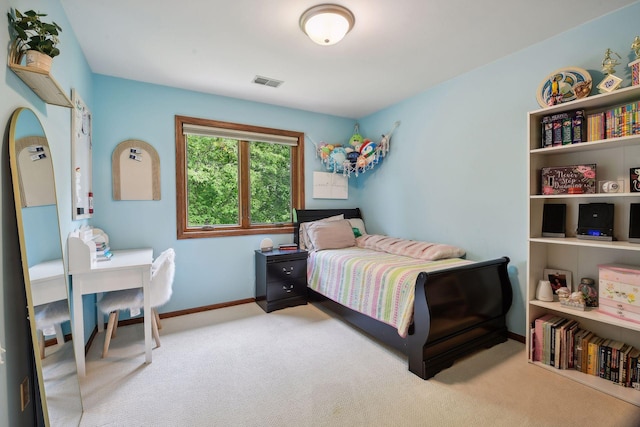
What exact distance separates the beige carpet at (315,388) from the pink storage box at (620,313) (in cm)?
51

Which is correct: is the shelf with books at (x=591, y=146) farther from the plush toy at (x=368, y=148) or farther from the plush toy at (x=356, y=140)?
the plush toy at (x=356, y=140)

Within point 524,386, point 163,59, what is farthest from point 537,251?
point 163,59

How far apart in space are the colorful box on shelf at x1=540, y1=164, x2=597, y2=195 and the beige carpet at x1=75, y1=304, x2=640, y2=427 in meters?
1.33

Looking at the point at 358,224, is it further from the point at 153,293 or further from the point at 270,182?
the point at 153,293

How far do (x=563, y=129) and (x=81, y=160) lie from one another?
12.3ft

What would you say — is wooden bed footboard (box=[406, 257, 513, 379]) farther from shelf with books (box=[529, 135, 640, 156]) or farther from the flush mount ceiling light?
the flush mount ceiling light

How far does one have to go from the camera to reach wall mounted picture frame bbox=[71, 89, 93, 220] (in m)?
2.17

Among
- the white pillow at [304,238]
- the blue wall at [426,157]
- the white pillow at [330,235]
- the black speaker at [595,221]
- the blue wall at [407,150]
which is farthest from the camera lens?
the white pillow at [304,238]

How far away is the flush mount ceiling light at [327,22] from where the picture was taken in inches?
74.8

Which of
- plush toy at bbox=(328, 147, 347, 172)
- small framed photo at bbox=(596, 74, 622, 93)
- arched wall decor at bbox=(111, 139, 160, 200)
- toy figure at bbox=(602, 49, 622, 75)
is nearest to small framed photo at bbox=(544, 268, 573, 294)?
small framed photo at bbox=(596, 74, 622, 93)

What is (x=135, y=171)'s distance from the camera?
3.01 metres

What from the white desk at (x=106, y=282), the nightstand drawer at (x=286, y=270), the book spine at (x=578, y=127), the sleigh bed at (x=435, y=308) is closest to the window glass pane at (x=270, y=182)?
the nightstand drawer at (x=286, y=270)

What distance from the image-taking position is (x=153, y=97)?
3086mm

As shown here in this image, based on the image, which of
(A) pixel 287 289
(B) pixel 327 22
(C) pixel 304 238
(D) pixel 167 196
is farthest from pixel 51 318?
(C) pixel 304 238
